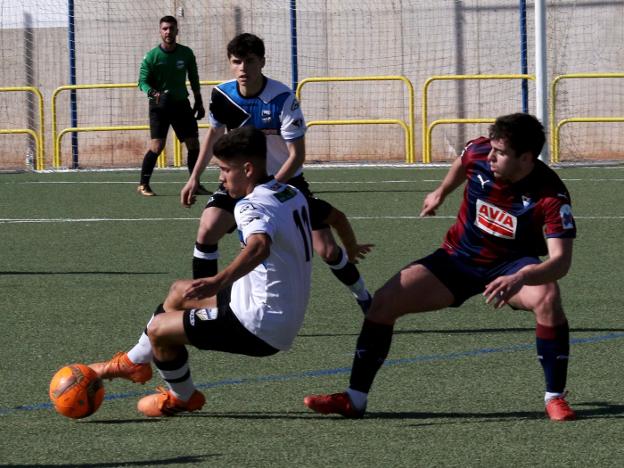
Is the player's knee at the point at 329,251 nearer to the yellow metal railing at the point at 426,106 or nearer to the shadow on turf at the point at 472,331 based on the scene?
the shadow on turf at the point at 472,331

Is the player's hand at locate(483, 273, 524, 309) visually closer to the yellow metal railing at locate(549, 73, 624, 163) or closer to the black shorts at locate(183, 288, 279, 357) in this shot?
the black shorts at locate(183, 288, 279, 357)

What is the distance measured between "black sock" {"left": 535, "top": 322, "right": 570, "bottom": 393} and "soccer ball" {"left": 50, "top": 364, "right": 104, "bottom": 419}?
78.2 inches

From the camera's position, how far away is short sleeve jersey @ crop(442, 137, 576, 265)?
627 cm

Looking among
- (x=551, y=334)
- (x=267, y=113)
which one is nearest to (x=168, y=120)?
(x=267, y=113)

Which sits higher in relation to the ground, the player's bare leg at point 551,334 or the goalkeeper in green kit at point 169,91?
the goalkeeper in green kit at point 169,91

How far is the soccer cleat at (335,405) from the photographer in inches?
251

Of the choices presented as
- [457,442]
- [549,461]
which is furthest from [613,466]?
[457,442]

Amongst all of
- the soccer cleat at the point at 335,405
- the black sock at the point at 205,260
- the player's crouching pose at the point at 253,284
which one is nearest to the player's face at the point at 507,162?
the player's crouching pose at the point at 253,284

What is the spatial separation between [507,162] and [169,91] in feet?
39.2

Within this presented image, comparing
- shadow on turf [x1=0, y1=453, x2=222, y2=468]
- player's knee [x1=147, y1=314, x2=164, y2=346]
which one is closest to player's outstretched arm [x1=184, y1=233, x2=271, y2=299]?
player's knee [x1=147, y1=314, x2=164, y2=346]

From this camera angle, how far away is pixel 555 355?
6.39 m

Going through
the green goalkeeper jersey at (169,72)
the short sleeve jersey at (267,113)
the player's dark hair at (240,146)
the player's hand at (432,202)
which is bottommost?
the player's hand at (432,202)

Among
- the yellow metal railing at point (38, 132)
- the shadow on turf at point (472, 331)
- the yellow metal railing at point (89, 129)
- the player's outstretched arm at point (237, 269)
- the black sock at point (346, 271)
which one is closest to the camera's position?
the player's outstretched arm at point (237, 269)

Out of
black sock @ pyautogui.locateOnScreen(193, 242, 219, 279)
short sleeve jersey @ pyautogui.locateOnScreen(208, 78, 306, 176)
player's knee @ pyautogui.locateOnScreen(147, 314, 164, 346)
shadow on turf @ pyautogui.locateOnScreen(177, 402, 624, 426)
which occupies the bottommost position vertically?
shadow on turf @ pyautogui.locateOnScreen(177, 402, 624, 426)
